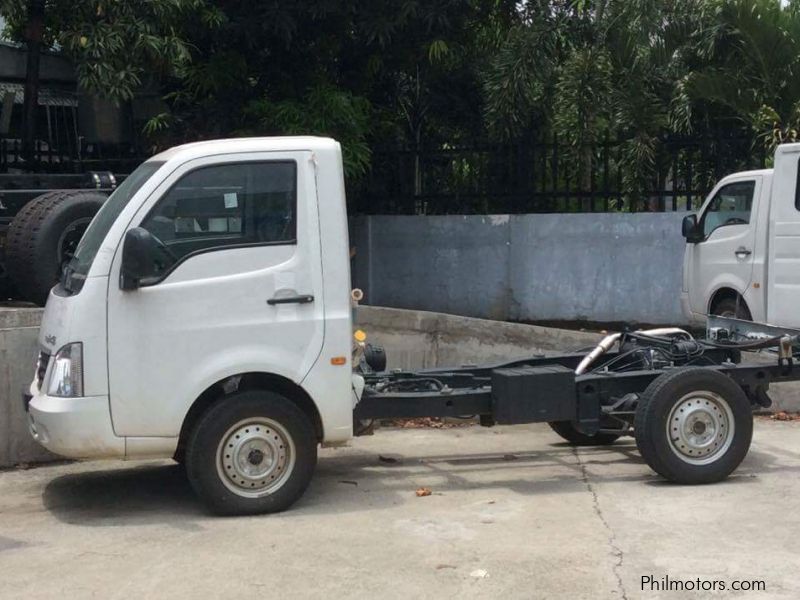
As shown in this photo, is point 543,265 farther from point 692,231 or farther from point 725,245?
point 725,245

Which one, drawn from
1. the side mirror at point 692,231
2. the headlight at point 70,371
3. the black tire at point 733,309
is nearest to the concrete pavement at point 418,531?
the headlight at point 70,371

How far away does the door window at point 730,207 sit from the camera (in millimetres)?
10922

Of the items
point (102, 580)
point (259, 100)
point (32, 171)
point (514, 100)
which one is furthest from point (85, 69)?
point (102, 580)

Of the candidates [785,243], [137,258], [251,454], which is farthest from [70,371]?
[785,243]

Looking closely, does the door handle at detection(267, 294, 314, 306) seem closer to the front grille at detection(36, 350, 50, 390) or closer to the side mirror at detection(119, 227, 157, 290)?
the side mirror at detection(119, 227, 157, 290)

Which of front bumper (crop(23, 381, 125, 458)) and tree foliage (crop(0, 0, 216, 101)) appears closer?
front bumper (crop(23, 381, 125, 458))

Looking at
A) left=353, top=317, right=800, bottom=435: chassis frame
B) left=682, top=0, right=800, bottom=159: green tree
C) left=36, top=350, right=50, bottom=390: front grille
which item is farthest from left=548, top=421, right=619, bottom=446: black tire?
Answer: left=682, top=0, right=800, bottom=159: green tree

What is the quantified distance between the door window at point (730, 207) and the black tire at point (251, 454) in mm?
6013

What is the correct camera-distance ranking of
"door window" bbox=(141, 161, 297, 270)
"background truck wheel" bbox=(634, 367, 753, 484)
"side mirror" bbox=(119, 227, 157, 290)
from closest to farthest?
"side mirror" bbox=(119, 227, 157, 290) < "door window" bbox=(141, 161, 297, 270) < "background truck wheel" bbox=(634, 367, 753, 484)

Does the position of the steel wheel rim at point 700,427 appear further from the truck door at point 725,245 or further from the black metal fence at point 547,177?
the black metal fence at point 547,177

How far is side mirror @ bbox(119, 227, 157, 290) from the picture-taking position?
6242 mm

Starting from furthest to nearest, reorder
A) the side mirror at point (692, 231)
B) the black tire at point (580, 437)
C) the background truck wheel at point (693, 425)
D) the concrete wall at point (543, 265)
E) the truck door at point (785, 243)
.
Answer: the concrete wall at point (543, 265)
the side mirror at point (692, 231)
the truck door at point (785, 243)
the black tire at point (580, 437)
the background truck wheel at point (693, 425)

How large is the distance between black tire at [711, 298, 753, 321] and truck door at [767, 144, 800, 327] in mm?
735

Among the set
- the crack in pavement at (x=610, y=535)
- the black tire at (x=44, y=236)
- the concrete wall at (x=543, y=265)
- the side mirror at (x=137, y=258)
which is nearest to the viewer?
the crack in pavement at (x=610, y=535)
